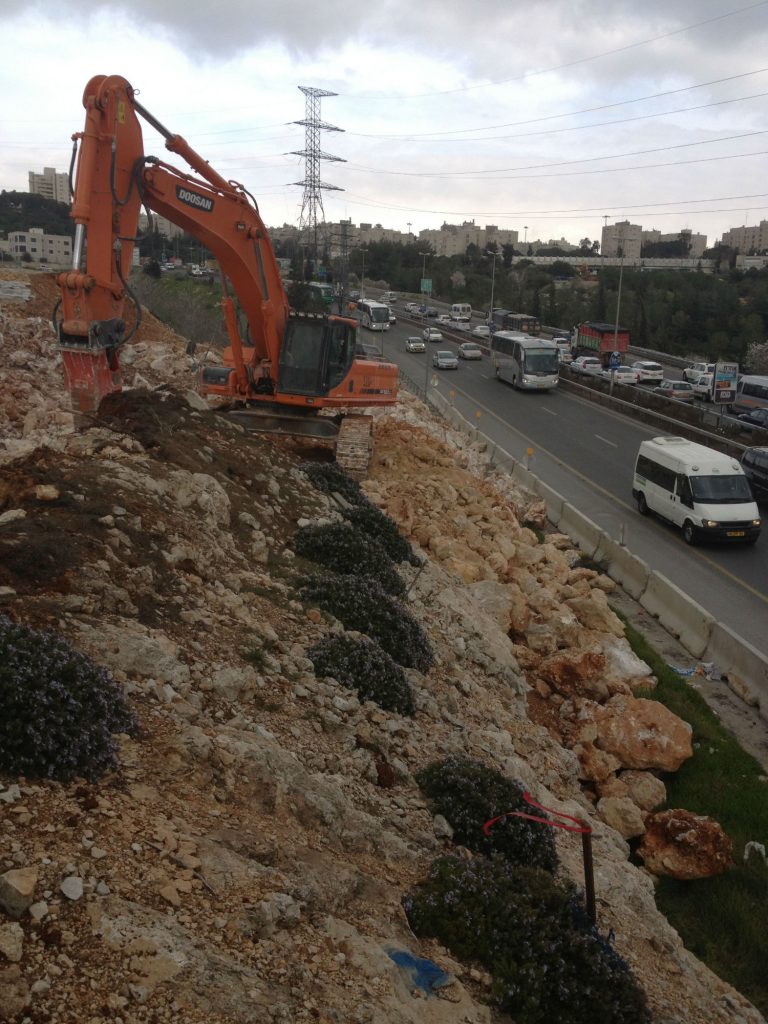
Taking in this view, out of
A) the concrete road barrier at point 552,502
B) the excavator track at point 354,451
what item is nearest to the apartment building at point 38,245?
the concrete road barrier at point 552,502

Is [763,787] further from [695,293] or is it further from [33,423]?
[695,293]

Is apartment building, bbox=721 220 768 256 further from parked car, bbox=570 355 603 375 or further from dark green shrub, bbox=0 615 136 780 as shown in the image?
dark green shrub, bbox=0 615 136 780

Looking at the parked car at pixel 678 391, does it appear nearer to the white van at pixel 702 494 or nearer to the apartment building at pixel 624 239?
the white van at pixel 702 494

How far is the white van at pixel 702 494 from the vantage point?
20391 mm

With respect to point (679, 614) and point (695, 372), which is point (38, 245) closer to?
point (695, 372)

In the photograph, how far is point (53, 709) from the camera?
526 cm

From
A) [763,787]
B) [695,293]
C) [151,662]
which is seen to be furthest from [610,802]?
[695,293]

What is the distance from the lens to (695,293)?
81.9 meters

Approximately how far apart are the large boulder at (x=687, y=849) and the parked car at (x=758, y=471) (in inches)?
653

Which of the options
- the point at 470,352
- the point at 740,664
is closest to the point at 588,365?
the point at 470,352

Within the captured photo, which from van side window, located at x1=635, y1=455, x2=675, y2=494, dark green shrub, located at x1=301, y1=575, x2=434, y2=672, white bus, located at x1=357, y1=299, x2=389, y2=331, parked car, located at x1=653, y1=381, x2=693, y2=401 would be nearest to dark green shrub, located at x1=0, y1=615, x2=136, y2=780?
dark green shrub, located at x1=301, y1=575, x2=434, y2=672

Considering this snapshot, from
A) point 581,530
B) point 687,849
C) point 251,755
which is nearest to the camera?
point 251,755

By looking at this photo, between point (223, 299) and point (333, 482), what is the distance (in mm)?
4866

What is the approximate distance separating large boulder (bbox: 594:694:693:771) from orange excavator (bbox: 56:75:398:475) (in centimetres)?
735
